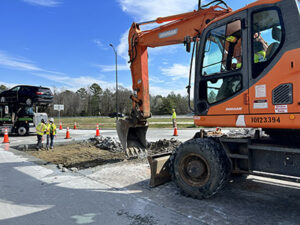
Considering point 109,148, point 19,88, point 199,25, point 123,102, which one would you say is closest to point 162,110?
point 123,102

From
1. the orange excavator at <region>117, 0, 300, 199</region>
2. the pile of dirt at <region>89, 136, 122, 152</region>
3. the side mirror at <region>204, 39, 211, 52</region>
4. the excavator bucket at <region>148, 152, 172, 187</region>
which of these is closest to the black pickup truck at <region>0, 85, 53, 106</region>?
the pile of dirt at <region>89, 136, 122, 152</region>

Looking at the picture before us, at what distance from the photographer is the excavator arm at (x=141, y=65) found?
19.0 ft

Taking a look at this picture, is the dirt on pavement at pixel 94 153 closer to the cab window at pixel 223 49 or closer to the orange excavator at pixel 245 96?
the orange excavator at pixel 245 96

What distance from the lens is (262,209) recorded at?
3643mm

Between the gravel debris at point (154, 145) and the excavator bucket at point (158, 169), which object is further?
the gravel debris at point (154, 145)

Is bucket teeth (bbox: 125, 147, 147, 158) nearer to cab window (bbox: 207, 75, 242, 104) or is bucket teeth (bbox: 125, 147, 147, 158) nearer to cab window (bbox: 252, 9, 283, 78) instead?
cab window (bbox: 207, 75, 242, 104)

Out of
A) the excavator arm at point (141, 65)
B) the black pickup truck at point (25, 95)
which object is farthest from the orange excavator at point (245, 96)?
the black pickup truck at point (25, 95)

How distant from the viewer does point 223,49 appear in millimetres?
3971

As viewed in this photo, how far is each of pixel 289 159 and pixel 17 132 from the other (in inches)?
754

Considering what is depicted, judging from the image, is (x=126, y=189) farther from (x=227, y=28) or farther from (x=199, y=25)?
(x=199, y=25)

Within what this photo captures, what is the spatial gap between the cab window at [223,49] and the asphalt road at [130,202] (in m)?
2.45

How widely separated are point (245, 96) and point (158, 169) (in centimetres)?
245

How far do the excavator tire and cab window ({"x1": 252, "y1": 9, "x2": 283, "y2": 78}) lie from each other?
1478 millimetres

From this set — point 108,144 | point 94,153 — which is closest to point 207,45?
point 94,153
